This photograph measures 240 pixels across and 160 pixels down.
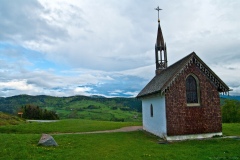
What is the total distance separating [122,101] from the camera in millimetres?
190500

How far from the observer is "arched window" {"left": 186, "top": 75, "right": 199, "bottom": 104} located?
24.8 meters

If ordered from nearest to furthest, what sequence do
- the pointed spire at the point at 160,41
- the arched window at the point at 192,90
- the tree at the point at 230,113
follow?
the arched window at the point at 192,90 < the pointed spire at the point at 160,41 < the tree at the point at 230,113

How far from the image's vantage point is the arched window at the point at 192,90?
24.8 m

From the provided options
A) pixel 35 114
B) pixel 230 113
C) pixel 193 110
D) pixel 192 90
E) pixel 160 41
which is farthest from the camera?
pixel 35 114

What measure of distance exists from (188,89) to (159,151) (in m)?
9.71

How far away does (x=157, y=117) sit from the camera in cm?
2667

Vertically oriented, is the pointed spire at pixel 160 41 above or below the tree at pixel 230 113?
above

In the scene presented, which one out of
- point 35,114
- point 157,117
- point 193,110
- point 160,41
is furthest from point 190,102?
point 35,114

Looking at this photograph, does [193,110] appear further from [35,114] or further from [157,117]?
[35,114]

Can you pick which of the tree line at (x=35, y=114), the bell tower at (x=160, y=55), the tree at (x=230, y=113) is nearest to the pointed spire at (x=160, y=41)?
the bell tower at (x=160, y=55)

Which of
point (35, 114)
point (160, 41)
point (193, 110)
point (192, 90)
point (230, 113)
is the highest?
point (160, 41)

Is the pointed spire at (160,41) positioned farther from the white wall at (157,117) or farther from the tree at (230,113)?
the tree at (230,113)

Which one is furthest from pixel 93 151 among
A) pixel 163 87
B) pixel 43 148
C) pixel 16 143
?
pixel 163 87

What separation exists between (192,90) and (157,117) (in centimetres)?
501
